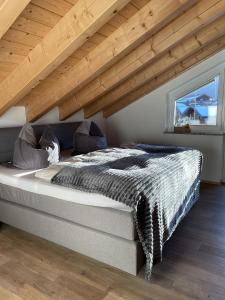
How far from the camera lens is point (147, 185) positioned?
1.82 metres

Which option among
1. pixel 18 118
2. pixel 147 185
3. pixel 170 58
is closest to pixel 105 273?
pixel 147 185

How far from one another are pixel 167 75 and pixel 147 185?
2365 mm

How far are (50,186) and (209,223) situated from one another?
1731mm

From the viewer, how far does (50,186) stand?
2104 millimetres

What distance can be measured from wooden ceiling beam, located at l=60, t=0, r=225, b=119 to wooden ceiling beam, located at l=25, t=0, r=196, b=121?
14cm

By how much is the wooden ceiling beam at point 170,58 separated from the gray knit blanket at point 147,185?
121 centimetres

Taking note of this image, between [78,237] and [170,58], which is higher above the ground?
[170,58]

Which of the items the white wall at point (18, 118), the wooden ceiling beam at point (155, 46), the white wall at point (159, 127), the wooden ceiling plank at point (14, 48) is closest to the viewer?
the wooden ceiling plank at point (14, 48)

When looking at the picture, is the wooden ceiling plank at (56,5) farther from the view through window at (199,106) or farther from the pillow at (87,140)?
the view through window at (199,106)

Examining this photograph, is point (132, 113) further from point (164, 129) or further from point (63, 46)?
point (63, 46)

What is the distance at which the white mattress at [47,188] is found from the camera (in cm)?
185

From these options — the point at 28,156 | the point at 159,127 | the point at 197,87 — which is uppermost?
the point at 197,87

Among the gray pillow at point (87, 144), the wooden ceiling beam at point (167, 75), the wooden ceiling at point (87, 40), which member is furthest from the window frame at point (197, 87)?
the gray pillow at point (87, 144)

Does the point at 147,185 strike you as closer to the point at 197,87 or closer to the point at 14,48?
the point at 14,48
